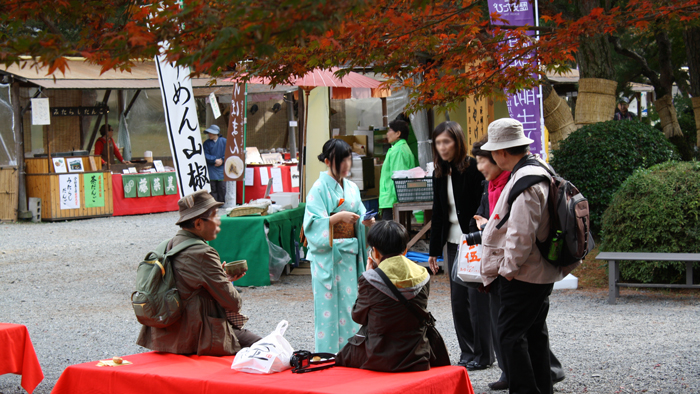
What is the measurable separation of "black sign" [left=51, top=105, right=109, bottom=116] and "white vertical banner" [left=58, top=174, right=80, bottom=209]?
74.8 inches

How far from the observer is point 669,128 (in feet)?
41.1

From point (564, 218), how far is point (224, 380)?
1807 millimetres

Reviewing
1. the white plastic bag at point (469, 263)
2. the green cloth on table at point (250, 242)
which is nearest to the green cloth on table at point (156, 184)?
the green cloth on table at point (250, 242)

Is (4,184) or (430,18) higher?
(430,18)

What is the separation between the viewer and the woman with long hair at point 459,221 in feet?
13.7

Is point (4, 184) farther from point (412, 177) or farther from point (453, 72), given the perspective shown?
point (453, 72)

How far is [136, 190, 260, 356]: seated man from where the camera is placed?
3291 mm

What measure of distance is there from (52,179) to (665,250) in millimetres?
12207

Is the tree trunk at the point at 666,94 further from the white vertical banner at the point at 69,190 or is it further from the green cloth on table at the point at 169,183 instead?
the white vertical banner at the point at 69,190

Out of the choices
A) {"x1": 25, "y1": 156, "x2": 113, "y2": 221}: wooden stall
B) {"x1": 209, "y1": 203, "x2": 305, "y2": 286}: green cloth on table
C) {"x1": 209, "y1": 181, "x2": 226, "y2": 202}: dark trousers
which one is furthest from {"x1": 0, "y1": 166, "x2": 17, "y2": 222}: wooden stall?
{"x1": 209, "y1": 203, "x2": 305, "y2": 286}: green cloth on table

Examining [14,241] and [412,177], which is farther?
[14,241]

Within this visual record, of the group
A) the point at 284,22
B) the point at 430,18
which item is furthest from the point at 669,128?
A: the point at 284,22

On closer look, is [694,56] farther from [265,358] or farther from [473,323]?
[265,358]

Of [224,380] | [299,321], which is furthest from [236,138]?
[224,380]
